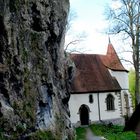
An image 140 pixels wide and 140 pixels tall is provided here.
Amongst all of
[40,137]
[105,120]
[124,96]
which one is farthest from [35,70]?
[124,96]

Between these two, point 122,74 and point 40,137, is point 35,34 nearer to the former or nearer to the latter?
point 40,137

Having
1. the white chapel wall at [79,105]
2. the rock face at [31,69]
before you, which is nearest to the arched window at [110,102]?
the white chapel wall at [79,105]

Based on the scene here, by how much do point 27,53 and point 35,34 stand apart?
1.51 m

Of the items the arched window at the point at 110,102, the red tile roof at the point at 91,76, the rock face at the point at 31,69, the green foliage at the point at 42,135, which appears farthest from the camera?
the arched window at the point at 110,102

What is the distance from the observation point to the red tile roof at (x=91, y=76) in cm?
3997

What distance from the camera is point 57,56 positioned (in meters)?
21.6

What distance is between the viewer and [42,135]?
17.5m

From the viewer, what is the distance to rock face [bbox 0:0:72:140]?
56.6 feet

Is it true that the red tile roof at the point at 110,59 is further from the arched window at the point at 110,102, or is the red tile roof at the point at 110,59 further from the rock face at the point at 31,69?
the rock face at the point at 31,69

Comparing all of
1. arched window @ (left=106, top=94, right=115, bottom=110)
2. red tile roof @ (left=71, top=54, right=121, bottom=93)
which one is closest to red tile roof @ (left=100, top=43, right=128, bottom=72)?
red tile roof @ (left=71, top=54, right=121, bottom=93)

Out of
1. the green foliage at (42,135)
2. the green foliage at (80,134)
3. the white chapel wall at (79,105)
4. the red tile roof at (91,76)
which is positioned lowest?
the green foliage at (80,134)

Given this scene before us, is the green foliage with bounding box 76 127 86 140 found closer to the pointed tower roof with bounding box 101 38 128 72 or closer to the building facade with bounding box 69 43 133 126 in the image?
the building facade with bounding box 69 43 133 126

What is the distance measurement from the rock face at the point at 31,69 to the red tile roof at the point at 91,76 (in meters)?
17.8

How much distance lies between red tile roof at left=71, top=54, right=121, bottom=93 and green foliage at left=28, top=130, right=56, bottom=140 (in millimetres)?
20779
